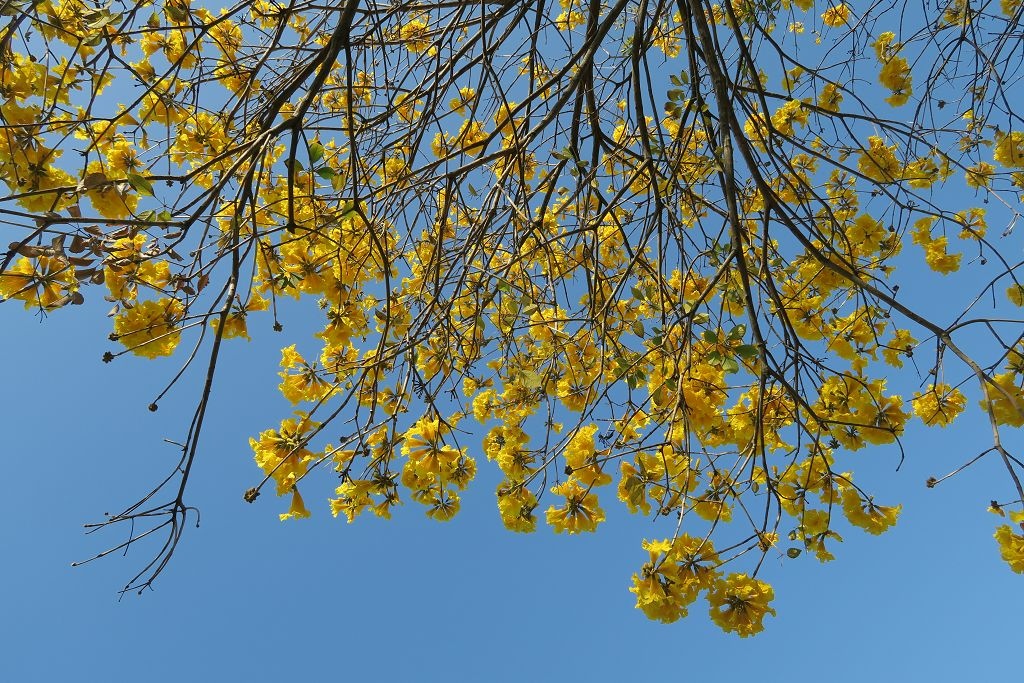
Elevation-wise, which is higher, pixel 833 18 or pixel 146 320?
pixel 833 18

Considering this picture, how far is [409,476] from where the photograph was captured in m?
2.29

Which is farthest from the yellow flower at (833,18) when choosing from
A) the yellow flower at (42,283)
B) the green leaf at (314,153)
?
the yellow flower at (42,283)

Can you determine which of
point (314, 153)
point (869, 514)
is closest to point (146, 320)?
point (314, 153)

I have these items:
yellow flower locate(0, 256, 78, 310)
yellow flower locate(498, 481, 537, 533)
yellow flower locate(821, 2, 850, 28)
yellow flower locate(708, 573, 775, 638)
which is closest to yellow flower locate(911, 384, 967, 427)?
yellow flower locate(708, 573, 775, 638)

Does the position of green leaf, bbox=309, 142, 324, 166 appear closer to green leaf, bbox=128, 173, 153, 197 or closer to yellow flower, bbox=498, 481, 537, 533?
green leaf, bbox=128, 173, 153, 197

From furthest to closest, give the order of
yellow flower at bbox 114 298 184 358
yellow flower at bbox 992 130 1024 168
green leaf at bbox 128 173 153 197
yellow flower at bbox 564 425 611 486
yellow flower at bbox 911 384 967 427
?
yellow flower at bbox 992 130 1024 168 → yellow flower at bbox 911 384 967 427 → yellow flower at bbox 564 425 611 486 → yellow flower at bbox 114 298 184 358 → green leaf at bbox 128 173 153 197

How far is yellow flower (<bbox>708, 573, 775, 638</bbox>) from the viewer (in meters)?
1.71

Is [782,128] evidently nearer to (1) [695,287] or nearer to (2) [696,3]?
(1) [695,287]

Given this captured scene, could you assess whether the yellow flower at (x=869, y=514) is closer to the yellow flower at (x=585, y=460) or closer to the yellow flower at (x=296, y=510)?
the yellow flower at (x=585, y=460)

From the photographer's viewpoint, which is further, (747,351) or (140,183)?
(747,351)

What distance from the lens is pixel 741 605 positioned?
173cm

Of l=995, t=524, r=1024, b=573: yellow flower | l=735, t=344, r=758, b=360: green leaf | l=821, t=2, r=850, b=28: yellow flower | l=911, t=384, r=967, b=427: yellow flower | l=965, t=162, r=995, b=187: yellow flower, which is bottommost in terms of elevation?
l=995, t=524, r=1024, b=573: yellow flower

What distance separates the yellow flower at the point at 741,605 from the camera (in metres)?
1.71

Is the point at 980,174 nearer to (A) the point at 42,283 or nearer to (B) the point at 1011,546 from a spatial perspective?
(B) the point at 1011,546
